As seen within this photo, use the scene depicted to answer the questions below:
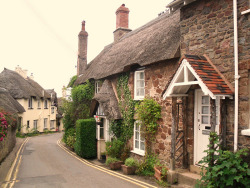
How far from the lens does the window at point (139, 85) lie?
11.4 m

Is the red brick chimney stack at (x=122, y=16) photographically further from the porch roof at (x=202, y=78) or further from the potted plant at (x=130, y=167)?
the porch roof at (x=202, y=78)

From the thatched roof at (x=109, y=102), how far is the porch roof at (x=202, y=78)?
5488mm

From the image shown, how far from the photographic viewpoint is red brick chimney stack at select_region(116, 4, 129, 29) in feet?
65.3

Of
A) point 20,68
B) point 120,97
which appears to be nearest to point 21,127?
point 20,68

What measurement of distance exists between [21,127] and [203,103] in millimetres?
28616

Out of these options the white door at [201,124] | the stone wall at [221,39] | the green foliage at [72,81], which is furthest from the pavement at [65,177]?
the green foliage at [72,81]

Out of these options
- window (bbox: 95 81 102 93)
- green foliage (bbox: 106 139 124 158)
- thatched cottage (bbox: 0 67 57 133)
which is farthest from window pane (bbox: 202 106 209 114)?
thatched cottage (bbox: 0 67 57 133)

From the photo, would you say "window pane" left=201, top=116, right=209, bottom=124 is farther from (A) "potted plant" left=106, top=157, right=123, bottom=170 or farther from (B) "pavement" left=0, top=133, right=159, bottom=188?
(A) "potted plant" left=106, top=157, right=123, bottom=170

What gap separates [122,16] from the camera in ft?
65.4

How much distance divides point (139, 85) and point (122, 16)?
10350 mm

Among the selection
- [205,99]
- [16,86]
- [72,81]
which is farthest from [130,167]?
[16,86]

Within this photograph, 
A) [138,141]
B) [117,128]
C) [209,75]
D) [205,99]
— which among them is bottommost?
[138,141]

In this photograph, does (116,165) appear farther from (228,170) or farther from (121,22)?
(121,22)

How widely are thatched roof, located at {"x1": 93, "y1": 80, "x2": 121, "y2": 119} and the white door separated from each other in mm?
5590
